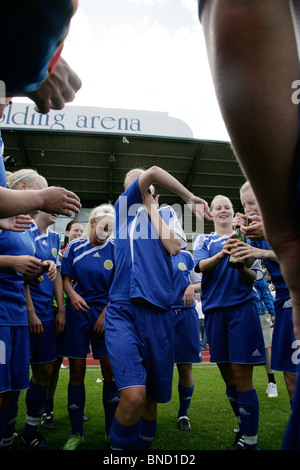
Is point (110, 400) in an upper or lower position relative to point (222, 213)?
lower

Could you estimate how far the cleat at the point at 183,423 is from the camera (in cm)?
339

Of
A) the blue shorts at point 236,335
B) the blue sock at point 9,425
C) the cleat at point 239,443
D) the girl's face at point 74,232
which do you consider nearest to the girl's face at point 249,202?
the blue shorts at point 236,335

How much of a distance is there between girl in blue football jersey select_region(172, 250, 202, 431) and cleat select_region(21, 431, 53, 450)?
1.44 m

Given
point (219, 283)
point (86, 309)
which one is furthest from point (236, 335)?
point (86, 309)

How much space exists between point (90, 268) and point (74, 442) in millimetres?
1678

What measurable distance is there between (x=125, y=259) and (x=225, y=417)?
8.57ft

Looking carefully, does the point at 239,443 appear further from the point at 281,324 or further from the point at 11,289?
the point at 11,289

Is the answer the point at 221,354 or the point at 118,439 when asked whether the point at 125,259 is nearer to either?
the point at 118,439

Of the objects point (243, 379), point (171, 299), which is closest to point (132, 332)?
point (171, 299)

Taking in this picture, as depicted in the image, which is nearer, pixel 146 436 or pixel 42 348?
pixel 146 436

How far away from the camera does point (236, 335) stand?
296 centimetres

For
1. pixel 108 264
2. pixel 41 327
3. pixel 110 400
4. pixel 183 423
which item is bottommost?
pixel 183 423

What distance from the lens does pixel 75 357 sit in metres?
3.19

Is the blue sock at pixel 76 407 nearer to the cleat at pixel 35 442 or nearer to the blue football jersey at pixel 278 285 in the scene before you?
the cleat at pixel 35 442
